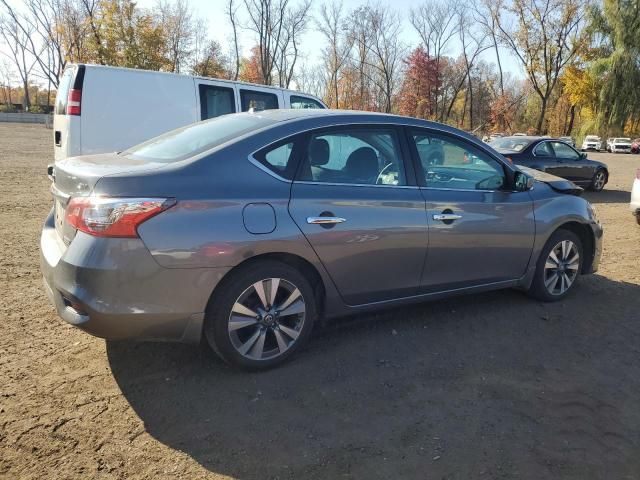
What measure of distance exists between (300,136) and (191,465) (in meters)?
2.04

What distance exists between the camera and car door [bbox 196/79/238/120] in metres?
8.19

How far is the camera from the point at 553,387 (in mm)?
3227

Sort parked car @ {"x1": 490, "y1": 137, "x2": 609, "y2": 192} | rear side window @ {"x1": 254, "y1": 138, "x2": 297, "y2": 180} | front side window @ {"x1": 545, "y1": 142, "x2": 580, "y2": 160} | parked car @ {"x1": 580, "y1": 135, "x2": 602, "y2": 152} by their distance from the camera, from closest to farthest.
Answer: rear side window @ {"x1": 254, "y1": 138, "x2": 297, "y2": 180}, parked car @ {"x1": 490, "y1": 137, "x2": 609, "y2": 192}, front side window @ {"x1": 545, "y1": 142, "x2": 580, "y2": 160}, parked car @ {"x1": 580, "y1": 135, "x2": 602, "y2": 152}

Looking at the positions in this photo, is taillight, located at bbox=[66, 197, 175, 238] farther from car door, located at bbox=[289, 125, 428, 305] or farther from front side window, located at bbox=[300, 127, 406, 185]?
front side window, located at bbox=[300, 127, 406, 185]

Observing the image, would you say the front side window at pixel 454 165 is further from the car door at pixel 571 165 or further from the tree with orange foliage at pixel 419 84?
the tree with orange foliage at pixel 419 84

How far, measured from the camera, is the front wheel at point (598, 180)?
13220 mm

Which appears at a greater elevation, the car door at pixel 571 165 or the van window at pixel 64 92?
the van window at pixel 64 92

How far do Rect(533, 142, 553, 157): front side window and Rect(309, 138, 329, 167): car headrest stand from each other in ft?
30.8

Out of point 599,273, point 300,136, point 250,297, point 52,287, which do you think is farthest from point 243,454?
point 599,273

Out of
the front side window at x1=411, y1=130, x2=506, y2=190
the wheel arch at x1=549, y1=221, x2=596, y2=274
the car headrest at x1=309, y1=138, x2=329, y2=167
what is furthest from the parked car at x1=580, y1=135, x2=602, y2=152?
the car headrest at x1=309, y1=138, x2=329, y2=167

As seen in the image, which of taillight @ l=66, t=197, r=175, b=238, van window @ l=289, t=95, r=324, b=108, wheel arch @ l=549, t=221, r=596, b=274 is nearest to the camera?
taillight @ l=66, t=197, r=175, b=238

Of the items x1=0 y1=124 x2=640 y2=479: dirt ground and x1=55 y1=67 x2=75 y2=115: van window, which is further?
x1=55 y1=67 x2=75 y2=115: van window

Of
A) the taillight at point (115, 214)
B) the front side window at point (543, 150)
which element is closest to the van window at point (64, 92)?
the taillight at point (115, 214)

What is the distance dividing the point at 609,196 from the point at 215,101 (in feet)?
33.4
